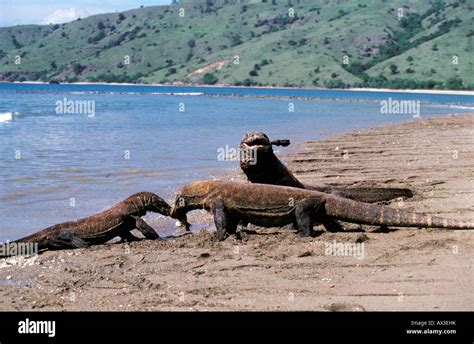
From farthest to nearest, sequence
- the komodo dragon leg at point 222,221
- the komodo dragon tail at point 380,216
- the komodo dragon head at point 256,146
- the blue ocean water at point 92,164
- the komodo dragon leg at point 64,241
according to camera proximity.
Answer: the blue ocean water at point 92,164 < the komodo dragon head at point 256,146 < the komodo dragon leg at point 64,241 < the komodo dragon leg at point 222,221 < the komodo dragon tail at point 380,216

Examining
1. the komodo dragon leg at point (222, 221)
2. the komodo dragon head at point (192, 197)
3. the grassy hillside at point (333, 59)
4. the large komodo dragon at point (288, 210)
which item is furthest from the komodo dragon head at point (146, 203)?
the grassy hillside at point (333, 59)

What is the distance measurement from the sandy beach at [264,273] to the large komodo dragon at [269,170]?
1.50 feet

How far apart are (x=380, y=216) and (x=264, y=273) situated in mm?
2431

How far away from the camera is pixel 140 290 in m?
7.20

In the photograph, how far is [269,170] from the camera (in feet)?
34.2

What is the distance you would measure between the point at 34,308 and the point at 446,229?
17.3ft

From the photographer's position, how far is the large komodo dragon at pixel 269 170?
33.1ft

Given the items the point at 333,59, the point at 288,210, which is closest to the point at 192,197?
the point at 288,210

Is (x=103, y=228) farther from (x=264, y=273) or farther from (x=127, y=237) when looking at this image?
(x=264, y=273)

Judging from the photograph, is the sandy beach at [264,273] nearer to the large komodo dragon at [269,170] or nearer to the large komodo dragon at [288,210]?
the large komodo dragon at [288,210]

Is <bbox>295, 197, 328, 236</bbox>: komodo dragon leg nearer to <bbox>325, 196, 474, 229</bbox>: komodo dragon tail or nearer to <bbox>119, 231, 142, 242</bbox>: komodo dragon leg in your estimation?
<bbox>325, 196, 474, 229</bbox>: komodo dragon tail
